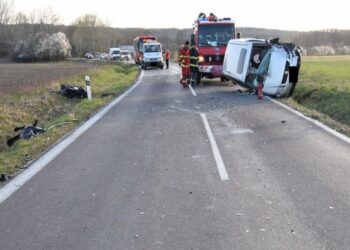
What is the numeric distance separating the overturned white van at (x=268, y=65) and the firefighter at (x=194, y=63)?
2.12 metres

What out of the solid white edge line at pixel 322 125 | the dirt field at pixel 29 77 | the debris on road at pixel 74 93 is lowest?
the dirt field at pixel 29 77

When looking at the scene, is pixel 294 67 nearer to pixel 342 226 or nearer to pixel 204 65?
pixel 204 65

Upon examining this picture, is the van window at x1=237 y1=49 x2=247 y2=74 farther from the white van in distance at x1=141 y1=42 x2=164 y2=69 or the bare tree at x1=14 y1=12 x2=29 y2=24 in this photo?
the bare tree at x1=14 y1=12 x2=29 y2=24

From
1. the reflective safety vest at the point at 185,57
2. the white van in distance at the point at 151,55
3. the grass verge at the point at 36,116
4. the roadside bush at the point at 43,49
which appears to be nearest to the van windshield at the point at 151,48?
the white van in distance at the point at 151,55

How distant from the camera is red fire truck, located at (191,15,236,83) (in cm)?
2397

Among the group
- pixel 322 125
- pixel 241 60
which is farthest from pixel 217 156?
pixel 241 60

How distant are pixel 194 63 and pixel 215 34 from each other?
2.68m

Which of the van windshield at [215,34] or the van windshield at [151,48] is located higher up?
the van windshield at [215,34]

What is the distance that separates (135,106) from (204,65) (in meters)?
8.39

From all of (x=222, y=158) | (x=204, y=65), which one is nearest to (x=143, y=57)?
(x=204, y=65)

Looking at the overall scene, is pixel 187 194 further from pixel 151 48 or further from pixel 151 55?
pixel 151 48

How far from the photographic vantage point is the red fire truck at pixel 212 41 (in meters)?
24.0

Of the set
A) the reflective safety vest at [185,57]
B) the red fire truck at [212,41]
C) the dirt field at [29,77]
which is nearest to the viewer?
the reflective safety vest at [185,57]

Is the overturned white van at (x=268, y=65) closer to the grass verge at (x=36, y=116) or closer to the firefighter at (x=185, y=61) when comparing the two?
the firefighter at (x=185, y=61)
